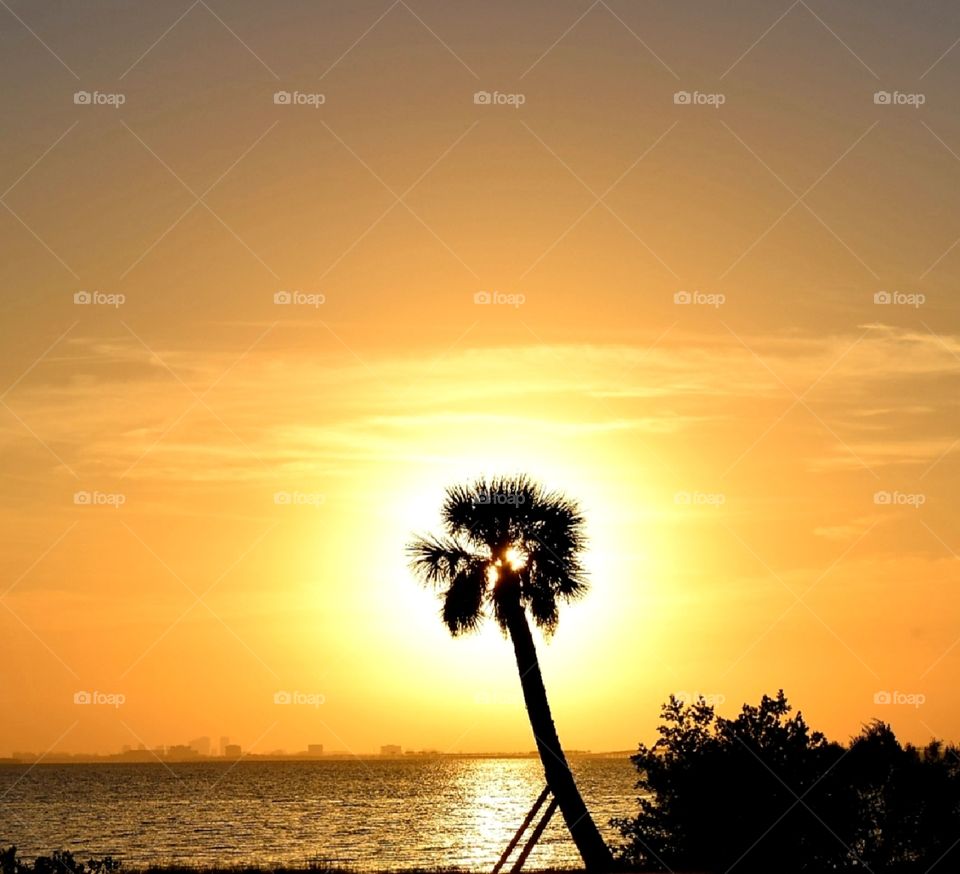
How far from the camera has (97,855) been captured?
8512 cm

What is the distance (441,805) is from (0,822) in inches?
1946

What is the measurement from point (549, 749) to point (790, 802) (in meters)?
5.91

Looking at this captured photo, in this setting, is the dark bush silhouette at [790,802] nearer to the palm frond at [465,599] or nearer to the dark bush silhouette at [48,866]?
the palm frond at [465,599]

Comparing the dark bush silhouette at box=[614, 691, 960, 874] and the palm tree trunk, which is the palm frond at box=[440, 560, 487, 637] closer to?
the palm tree trunk

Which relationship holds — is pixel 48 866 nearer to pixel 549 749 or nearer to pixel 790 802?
pixel 549 749

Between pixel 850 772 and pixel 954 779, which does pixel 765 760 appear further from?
pixel 954 779

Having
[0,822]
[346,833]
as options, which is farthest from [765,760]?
[0,822]

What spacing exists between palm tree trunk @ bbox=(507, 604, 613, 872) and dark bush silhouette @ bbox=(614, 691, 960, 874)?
80 cm

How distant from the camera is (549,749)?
3262 centimetres

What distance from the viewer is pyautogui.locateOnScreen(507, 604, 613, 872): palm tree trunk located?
31516 millimetres

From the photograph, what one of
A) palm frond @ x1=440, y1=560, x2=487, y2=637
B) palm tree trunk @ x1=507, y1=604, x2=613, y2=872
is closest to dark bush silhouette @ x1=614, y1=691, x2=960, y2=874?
palm tree trunk @ x1=507, y1=604, x2=613, y2=872

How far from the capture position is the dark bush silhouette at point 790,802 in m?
30.2

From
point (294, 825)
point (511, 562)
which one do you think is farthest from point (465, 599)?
point (294, 825)

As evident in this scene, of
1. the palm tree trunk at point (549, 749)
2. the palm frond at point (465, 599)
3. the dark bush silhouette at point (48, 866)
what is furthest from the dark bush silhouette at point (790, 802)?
the dark bush silhouette at point (48, 866)
